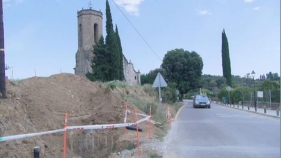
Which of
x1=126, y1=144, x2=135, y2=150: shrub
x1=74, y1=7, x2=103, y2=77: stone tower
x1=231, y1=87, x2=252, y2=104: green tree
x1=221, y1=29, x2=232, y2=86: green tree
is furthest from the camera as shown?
x1=221, y1=29, x2=232, y2=86: green tree

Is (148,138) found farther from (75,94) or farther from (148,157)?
(75,94)

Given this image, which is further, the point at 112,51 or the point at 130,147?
the point at 112,51

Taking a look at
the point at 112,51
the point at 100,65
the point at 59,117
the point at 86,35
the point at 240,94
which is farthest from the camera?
the point at 86,35

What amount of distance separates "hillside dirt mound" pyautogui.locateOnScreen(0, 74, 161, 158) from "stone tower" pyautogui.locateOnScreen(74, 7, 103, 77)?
3620 cm

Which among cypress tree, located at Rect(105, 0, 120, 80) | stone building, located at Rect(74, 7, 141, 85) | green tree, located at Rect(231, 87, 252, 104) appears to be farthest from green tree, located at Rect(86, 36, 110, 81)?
green tree, located at Rect(231, 87, 252, 104)

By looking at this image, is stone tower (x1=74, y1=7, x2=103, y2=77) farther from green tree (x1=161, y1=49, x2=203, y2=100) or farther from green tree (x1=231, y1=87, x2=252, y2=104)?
green tree (x1=231, y1=87, x2=252, y2=104)

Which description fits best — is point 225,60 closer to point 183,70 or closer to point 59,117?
point 183,70

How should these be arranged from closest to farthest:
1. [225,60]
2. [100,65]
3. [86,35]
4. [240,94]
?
1. [100,65]
2. [240,94]
3. [86,35]
4. [225,60]

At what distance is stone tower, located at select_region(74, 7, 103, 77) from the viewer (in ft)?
167

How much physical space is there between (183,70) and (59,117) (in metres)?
50.7

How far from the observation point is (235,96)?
165ft

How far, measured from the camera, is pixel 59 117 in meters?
11.0

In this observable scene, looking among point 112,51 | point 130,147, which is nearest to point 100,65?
point 112,51

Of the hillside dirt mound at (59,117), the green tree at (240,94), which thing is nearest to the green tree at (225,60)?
the green tree at (240,94)
